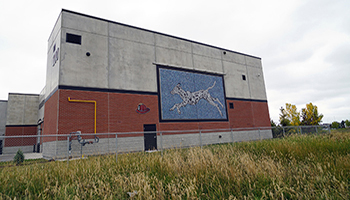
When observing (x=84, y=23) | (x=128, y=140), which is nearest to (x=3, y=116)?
(x=84, y=23)

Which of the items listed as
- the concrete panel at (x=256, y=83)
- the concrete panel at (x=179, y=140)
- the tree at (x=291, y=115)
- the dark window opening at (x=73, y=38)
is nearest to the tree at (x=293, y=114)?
the tree at (x=291, y=115)

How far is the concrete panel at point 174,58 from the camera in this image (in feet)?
75.0

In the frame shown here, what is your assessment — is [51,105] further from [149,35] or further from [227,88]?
[227,88]

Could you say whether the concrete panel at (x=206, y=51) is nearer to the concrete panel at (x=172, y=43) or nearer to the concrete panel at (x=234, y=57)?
the concrete panel at (x=172, y=43)

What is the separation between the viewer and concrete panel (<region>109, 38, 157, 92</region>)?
64.5 ft

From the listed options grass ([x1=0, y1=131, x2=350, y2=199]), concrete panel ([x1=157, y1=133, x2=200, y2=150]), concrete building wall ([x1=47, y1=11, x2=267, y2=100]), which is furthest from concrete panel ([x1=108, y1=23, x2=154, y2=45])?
grass ([x1=0, y1=131, x2=350, y2=199])

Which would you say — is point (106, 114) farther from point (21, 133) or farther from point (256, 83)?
point (21, 133)

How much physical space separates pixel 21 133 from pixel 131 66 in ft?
81.8

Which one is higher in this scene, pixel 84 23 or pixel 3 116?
pixel 84 23

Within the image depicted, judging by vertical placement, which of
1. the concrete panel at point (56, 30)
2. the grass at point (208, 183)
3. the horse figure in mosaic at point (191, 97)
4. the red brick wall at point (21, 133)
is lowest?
the grass at point (208, 183)

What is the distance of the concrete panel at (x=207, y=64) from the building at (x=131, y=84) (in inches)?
5.4

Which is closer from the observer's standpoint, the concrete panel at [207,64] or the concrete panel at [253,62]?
the concrete panel at [207,64]

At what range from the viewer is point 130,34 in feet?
69.6

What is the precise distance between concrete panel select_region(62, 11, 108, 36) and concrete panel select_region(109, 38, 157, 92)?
1.39 m
